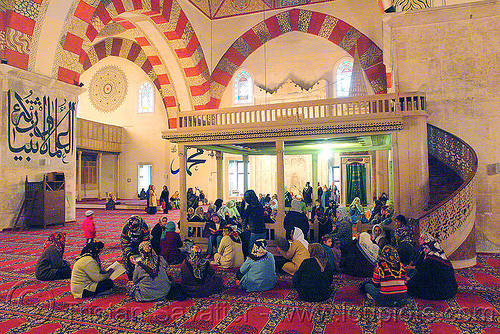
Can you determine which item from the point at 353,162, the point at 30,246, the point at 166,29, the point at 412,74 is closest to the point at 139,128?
the point at 166,29

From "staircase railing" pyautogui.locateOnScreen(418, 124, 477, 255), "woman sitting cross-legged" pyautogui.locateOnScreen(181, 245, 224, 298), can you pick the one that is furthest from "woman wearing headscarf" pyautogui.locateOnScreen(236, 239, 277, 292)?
"staircase railing" pyautogui.locateOnScreen(418, 124, 477, 255)

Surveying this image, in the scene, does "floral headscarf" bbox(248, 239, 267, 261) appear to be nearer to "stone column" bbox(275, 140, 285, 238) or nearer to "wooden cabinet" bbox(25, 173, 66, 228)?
"stone column" bbox(275, 140, 285, 238)

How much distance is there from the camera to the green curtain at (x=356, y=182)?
36.8ft

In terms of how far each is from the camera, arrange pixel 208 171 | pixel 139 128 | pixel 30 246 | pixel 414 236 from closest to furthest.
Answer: pixel 414 236 → pixel 30 246 → pixel 208 171 → pixel 139 128

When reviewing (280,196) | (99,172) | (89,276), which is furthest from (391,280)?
(99,172)

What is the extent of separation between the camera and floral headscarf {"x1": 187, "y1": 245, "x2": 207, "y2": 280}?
10.2ft

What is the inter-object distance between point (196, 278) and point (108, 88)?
A: 13603mm

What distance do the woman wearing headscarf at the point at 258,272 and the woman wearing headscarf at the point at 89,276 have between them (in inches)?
49.4

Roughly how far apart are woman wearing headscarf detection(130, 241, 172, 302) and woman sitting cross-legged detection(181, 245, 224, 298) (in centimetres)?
19

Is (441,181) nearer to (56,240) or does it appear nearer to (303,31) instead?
(56,240)

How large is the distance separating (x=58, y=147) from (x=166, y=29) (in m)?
5.23

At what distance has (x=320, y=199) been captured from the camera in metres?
8.79

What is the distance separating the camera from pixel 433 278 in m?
2.90

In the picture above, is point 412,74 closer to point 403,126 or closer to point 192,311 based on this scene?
point 403,126
